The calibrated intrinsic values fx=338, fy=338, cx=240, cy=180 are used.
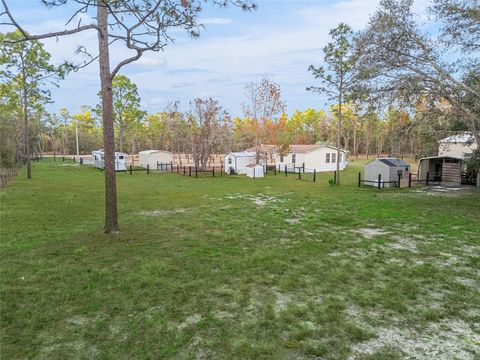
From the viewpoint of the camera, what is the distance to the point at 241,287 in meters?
4.71

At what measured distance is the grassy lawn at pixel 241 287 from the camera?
3332 millimetres

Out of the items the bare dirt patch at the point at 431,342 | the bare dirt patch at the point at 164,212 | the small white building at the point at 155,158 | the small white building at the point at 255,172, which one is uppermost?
the small white building at the point at 155,158

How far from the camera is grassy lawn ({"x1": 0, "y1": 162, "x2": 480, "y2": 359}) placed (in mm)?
3332

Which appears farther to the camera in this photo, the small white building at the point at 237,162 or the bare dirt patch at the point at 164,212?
the small white building at the point at 237,162

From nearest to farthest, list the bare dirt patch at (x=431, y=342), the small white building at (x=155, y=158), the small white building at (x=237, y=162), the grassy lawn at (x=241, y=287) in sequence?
the bare dirt patch at (x=431, y=342), the grassy lawn at (x=241, y=287), the small white building at (x=237, y=162), the small white building at (x=155, y=158)

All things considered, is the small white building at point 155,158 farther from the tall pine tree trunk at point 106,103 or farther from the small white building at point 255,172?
the tall pine tree trunk at point 106,103

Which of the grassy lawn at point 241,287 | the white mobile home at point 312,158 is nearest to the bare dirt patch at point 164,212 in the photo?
the grassy lawn at point 241,287

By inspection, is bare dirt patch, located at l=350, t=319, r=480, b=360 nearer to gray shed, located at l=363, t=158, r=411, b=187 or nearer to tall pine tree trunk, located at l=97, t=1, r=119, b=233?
tall pine tree trunk, located at l=97, t=1, r=119, b=233

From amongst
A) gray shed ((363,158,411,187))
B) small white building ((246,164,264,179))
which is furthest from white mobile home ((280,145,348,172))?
gray shed ((363,158,411,187))

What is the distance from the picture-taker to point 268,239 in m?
7.25

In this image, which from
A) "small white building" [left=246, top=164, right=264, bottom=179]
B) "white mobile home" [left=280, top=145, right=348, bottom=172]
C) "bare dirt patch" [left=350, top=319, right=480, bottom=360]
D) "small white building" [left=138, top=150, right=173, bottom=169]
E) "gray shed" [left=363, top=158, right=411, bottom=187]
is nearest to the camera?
"bare dirt patch" [left=350, top=319, right=480, bottom=360]

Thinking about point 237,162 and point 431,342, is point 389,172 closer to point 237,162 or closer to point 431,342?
point 237,162

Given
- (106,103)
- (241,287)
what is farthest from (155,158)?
(241,287)

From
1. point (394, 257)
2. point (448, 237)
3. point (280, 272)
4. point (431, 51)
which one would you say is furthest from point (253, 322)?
point (431, 51)
